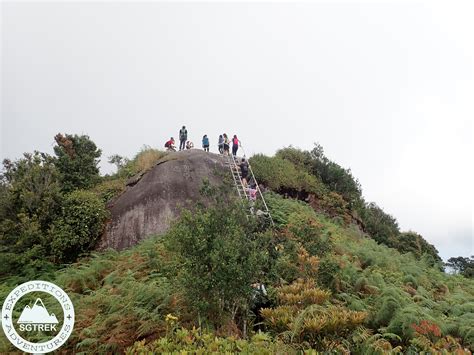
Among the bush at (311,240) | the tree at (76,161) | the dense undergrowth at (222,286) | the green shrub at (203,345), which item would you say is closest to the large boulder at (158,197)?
the dense undergrowth at (222,286)

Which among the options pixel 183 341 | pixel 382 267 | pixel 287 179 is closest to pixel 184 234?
pixel 183 341

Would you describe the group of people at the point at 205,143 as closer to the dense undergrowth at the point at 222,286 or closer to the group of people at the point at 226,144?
the group of people at the point at 226,144

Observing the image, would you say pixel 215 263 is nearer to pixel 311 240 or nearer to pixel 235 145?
pixel 311 240

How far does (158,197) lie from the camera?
16.5 metres

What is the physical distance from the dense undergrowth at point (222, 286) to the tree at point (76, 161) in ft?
4.61

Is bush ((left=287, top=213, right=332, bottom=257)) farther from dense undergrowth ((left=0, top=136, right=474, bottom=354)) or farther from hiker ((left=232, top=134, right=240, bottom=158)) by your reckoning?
hiker ((left=232, top=134, right=240, bottom=158))

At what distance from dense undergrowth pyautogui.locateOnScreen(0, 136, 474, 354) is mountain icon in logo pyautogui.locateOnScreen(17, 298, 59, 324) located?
1.23m

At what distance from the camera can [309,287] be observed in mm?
8484

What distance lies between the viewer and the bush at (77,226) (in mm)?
13586

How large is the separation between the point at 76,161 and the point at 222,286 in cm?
1299

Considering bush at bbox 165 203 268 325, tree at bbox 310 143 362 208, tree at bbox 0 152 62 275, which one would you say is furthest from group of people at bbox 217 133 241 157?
bush at bbox 165 203 268 325

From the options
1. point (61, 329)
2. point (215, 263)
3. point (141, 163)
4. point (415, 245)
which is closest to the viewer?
point (61, 329)

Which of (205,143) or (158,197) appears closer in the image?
(158,197)

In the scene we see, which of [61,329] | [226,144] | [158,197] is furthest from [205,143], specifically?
[61,329]
